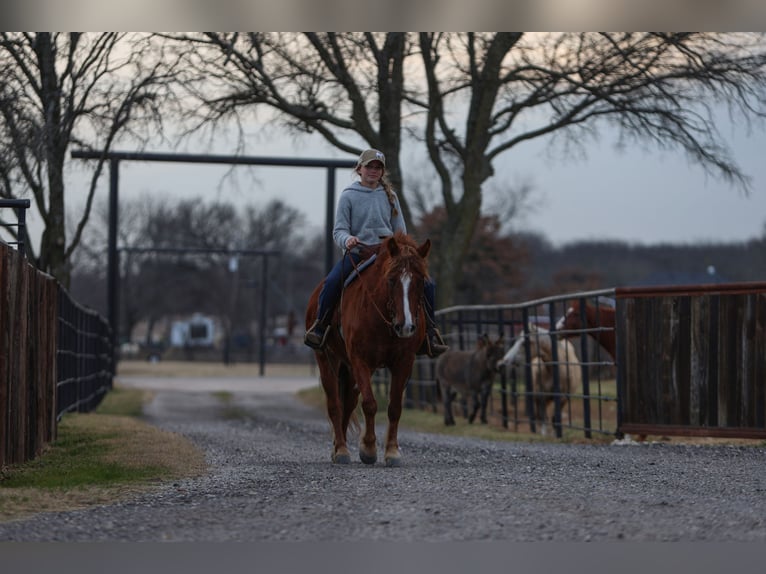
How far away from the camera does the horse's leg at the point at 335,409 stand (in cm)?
1080

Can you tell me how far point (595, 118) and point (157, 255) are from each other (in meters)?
68.0

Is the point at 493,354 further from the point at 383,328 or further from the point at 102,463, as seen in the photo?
the point at 102,463

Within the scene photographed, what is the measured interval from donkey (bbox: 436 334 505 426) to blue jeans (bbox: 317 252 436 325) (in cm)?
846

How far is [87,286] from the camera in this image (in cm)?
9250

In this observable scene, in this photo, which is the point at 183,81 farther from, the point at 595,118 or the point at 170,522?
the point at 170,522

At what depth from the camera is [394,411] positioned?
10320mm

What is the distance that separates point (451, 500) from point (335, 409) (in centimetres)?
357

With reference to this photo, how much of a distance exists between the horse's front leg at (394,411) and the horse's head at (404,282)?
0.62 meters

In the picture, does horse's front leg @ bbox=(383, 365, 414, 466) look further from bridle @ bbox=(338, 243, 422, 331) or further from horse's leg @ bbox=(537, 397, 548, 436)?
horse's leg @ bbox=(537, 397, 548, 436)

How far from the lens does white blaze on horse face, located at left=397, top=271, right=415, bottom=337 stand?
9.45 meters

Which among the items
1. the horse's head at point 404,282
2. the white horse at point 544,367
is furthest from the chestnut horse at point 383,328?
the white horse at point 544,367

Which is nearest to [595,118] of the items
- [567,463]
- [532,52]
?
[532,52]

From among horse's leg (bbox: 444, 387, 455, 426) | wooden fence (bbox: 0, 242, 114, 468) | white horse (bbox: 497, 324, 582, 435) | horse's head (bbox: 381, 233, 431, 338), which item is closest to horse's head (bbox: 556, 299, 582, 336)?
white horse (bbox: 497, 324, 582, 435)

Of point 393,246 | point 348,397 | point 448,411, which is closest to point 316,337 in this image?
point 348,397
